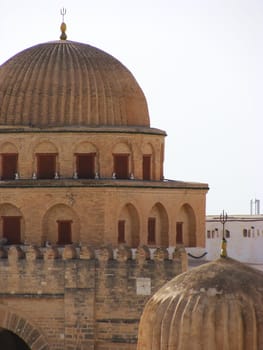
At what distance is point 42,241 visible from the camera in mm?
55844

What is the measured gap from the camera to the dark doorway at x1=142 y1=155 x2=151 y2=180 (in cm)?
5744

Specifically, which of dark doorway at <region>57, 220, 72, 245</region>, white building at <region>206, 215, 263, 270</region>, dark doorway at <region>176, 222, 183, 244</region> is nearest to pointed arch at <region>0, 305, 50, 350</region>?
dark doorway at <region>57, 220, 72, 245</region>

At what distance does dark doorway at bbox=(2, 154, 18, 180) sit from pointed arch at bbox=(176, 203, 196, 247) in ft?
15.4

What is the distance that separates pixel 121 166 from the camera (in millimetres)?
56719

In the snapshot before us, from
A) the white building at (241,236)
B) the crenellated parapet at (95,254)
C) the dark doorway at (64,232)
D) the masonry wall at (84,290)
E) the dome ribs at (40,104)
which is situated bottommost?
the masonry wall at (84,290)

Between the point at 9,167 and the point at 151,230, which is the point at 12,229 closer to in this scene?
the point at 9,167

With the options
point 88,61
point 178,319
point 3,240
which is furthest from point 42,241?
point 178,319

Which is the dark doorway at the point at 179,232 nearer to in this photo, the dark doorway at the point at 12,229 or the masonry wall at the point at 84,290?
the masonry wall at the point at 84,290

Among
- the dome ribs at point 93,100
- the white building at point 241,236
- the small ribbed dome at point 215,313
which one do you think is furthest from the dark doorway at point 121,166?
the small ribbed dome at point 215,313

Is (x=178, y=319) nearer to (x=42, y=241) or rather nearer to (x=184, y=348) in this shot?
(x=184, y=348)

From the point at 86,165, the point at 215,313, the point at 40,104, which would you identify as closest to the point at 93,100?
the point at 40,104

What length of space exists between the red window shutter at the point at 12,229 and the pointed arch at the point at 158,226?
354 cm

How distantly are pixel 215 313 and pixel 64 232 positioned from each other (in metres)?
16.2

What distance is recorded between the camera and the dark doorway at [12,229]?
56.0 m
